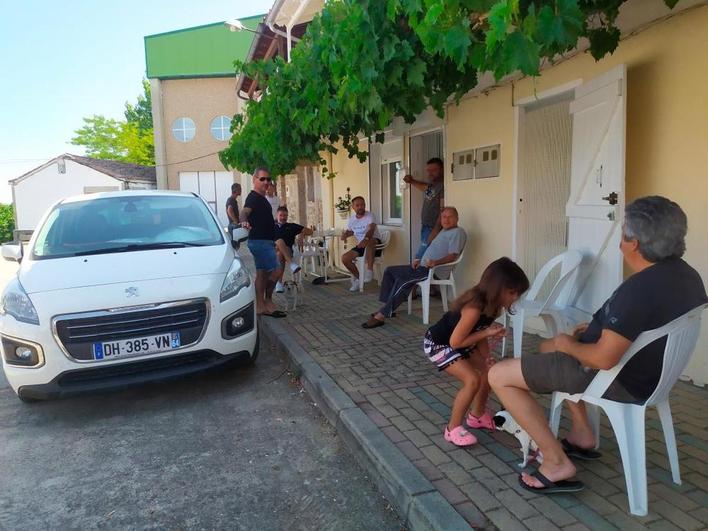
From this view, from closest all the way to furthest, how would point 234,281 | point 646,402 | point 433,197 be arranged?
point 646,402, point 234,281, point 433,197

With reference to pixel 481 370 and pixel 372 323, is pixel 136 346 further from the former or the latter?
pixel 372 323

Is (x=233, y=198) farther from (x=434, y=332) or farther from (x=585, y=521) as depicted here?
(x=585, y=521)

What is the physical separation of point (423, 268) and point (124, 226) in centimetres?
306

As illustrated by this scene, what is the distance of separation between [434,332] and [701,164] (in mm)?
2145

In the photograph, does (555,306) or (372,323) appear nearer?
(555,306)

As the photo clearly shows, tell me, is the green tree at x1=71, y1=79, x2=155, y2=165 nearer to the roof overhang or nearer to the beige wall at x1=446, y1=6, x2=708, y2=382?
the roof overhang

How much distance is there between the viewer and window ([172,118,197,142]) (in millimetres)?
29172

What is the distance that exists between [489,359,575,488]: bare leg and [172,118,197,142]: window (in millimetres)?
29563

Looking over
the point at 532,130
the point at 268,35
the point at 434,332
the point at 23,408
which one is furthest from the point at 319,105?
the point at 268,35

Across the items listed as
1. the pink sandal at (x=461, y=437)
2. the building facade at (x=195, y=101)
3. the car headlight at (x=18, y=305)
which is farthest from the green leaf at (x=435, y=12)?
the building facade at (x=195, y=101)

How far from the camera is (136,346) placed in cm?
380

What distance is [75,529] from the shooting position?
2590mm

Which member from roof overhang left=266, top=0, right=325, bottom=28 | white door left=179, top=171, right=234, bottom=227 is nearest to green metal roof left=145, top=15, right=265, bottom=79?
white door left=179, top=171, right=234, bottom=227

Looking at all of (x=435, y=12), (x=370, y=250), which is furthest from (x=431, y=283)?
(x=435, y=12)
